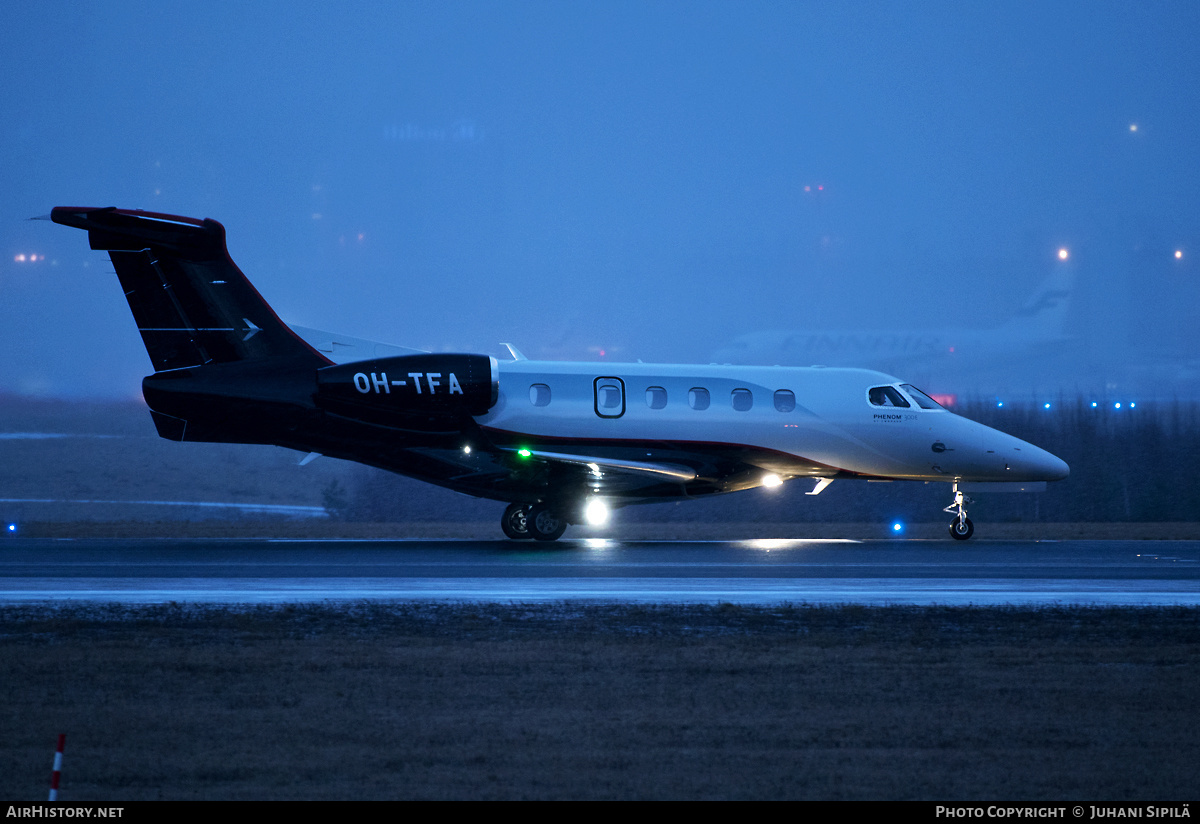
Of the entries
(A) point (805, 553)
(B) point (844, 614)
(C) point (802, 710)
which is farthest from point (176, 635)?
(A) point (805, 553)

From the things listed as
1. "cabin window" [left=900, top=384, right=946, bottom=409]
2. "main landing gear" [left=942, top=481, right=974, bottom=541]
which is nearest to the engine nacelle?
"cabin window" [left=900, top=384, right=946, bottom=409]

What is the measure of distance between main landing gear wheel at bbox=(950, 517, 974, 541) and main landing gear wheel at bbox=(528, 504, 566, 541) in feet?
28.4

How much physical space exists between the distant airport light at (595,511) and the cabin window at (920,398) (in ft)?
23.4

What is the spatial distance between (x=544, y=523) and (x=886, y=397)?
7847 mm

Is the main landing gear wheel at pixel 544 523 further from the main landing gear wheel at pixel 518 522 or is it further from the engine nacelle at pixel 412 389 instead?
the engine nacelle at pixel 412 389

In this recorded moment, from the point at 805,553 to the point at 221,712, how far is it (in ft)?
45.0

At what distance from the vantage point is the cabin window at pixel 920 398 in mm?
23328

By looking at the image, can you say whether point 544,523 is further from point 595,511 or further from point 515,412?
point 515,412

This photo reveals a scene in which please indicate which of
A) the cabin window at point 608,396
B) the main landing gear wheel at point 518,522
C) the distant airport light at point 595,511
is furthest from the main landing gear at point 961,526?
the main landing gear wheel at point 518,522

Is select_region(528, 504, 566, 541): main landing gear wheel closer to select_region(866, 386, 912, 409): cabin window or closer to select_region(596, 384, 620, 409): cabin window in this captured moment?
select_region(596, 384, 620, 409): cabin window

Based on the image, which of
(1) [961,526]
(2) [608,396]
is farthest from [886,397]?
(2) [608,396]
